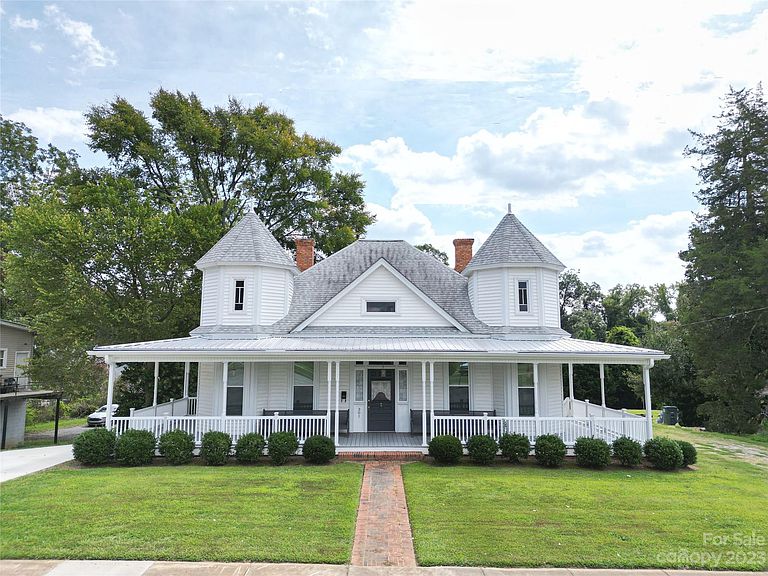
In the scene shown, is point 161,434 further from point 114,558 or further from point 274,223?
point 274,223

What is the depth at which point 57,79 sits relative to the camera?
12.8m

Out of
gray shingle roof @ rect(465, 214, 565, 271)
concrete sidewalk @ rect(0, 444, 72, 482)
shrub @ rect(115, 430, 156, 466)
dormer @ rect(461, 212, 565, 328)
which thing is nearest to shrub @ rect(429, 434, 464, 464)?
dormer @ rect(461, 212, 565, 328)

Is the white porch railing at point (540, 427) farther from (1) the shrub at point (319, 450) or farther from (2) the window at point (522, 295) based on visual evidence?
(2) the window at point (522, 295)

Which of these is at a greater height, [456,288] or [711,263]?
[711,263]

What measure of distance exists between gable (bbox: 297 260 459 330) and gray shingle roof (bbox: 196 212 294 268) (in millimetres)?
2536

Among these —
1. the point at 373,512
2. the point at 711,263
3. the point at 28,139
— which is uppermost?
the point at 28,139

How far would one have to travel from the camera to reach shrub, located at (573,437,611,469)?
42.1ft

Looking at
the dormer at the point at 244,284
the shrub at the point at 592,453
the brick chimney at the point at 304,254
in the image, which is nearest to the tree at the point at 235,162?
the brick chimney at the point at 304,254

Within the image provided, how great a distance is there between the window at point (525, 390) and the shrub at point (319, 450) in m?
6.71

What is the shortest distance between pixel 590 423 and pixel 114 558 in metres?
12.5

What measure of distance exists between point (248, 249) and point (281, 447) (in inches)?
307

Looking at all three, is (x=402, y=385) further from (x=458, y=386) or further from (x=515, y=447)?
(x=515, y=447)

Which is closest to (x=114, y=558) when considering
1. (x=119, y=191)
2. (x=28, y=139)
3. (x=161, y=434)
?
(x=161, y=434)

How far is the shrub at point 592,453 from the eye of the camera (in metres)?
12.8
